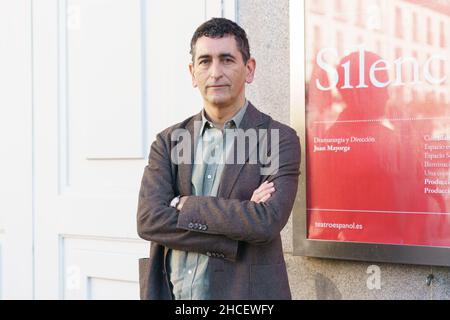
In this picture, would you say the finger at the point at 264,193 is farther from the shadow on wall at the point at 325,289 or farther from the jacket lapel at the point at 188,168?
the shadow on wall at the point at 325,289

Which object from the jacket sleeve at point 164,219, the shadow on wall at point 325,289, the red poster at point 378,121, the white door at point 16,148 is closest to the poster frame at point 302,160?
the red poster at point 378,121

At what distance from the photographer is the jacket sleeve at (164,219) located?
7.02ft

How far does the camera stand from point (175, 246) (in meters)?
2.19

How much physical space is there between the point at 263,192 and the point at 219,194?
165 millimetres

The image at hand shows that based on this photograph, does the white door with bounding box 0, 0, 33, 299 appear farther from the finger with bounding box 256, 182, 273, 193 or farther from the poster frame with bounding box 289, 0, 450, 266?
the finger with bounding box 256, 182, 273, 193

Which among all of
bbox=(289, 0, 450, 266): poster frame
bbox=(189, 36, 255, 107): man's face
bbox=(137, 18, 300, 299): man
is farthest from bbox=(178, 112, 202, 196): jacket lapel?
bbox=(289, 0, 450, 266): poster frame

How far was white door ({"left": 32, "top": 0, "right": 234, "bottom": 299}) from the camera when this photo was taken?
321 cm

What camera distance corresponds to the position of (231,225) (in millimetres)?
2105

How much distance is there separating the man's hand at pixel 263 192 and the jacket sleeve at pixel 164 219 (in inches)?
7.0

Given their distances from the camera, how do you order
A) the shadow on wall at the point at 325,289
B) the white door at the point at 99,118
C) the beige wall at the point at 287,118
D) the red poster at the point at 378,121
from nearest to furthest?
the red poster at the point at 378,121 → the beige wall at the point at 287,118 → the shadow on wall at the point at 325,289 → the white door at the point at 99,118

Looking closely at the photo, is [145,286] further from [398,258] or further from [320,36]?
[320,36]

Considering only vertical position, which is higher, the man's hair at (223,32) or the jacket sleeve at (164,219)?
the man's hair at (223,32)
